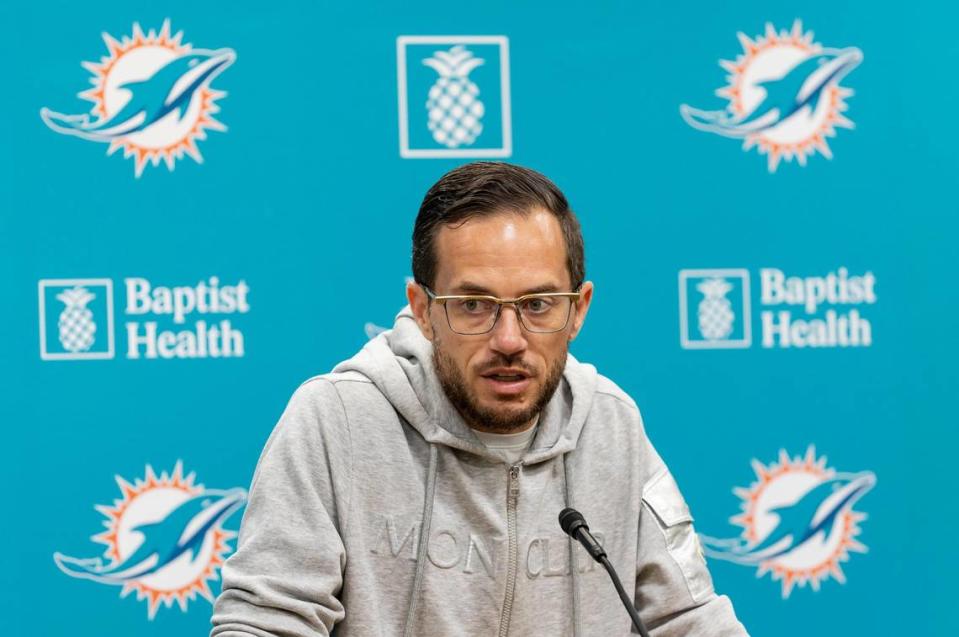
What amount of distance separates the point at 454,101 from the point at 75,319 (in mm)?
924

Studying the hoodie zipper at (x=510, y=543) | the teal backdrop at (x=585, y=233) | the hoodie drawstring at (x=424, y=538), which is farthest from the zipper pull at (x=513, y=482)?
the teal backdrop at (x=585, y=233)

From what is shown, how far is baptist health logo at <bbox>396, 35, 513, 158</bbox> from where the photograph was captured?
8.59 feet

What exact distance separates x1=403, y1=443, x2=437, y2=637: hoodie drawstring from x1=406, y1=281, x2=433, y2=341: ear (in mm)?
166

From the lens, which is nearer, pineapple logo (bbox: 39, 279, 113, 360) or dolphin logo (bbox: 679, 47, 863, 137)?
pineapple logo (bbox: 39, 279, 113, 360)

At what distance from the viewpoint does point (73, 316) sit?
247 centimetres

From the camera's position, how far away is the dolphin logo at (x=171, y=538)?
2.47 meters

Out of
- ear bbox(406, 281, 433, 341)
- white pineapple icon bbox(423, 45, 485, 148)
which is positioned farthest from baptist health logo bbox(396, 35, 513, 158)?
ear bbox(406, 281, 433, 341)

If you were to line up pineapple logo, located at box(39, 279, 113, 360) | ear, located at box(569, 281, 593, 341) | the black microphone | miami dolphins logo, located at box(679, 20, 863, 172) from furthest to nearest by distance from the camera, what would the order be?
1. miami dolphins logo, located at box(679, 20, 863, 172)
2. pineapple logo, located at box(39, 279, 113, 360)
3. ear, located at box(569, 281, 593, 341)
4. the black microphone

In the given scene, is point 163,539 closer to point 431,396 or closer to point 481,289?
point 431,396

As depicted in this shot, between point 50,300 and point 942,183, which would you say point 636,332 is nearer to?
point 942,183

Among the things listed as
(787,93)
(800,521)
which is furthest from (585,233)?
(800,521)

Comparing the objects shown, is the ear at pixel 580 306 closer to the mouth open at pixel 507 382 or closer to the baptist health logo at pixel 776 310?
the mouth open at pixel 507 382

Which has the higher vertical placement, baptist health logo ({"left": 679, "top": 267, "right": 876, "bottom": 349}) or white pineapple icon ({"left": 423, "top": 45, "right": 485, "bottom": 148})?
white pineapple icon ({"left": 423, "top": 45, "right": 485, "bottom": 148})

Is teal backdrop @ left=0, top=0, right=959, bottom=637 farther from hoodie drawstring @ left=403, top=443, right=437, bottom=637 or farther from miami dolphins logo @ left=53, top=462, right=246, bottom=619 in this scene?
hoodie drawstring @ left=403, top=443, right=437, bottom=637
